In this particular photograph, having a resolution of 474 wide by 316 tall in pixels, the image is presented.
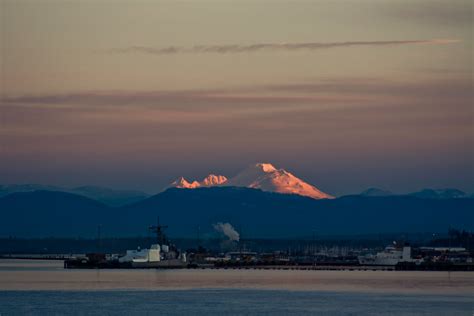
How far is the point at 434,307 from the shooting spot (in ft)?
240

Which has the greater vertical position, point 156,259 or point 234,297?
point 156,259

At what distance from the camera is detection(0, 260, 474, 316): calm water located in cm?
7038

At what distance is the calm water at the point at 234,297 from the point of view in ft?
231

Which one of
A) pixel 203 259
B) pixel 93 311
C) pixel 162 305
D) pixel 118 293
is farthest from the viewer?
pixel 203 259

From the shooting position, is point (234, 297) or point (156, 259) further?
point (156, 259)

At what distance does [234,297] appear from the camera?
3248 inches

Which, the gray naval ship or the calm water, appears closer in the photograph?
the calm water

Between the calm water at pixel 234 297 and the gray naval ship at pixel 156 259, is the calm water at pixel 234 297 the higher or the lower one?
the lower one

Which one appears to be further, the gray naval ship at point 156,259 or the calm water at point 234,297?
the gray naval ship at point 156,259

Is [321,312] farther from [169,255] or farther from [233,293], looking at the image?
[169,255]

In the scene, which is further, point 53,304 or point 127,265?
point 127,265

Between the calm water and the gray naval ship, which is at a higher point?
the gray naval ship

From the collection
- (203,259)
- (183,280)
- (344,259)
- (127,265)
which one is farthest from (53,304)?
(344,259)

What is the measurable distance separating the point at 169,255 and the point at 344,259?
4129cm
